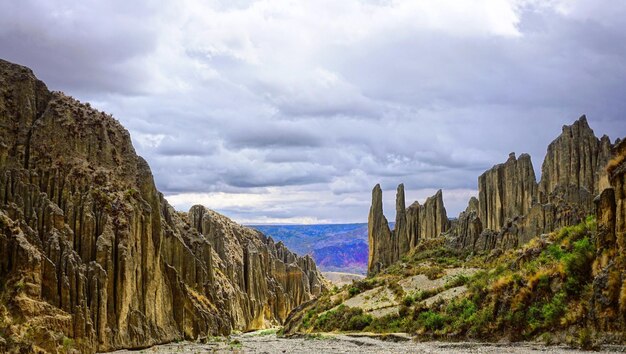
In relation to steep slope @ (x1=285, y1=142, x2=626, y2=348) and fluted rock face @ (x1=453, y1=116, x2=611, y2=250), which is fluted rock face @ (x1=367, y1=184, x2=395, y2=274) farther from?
steep slope @ (x1=285, y1=142, x2=626, y2=348)

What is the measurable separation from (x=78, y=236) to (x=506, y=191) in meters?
71.4

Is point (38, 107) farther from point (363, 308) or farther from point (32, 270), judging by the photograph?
point (363, 308)

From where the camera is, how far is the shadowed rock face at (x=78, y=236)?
45688mm

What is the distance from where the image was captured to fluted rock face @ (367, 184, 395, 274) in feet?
422

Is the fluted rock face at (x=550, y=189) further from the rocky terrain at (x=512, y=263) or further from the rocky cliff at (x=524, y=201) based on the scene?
the rocky terrain at (x=512, y=263)

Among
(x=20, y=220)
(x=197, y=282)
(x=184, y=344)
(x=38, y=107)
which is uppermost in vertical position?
(x=38, y=107)

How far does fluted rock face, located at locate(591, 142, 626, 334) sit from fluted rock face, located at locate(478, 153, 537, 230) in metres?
63.6

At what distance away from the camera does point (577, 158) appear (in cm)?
8731

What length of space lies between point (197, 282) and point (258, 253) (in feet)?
258

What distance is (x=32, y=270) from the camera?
45.7 metres

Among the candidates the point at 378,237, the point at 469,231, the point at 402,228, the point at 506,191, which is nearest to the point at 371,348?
the point at 469,231

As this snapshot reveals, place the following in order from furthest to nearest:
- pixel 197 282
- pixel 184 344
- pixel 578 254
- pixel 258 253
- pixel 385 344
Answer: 1. pixel 258 253
2. pixel 197 282
3. pixel 184 344
4. pixel 385 344
5. pixel 578 254

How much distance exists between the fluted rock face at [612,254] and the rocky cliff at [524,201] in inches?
1168

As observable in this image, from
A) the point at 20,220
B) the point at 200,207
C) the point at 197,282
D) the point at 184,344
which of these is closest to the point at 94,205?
the point at 20,220
